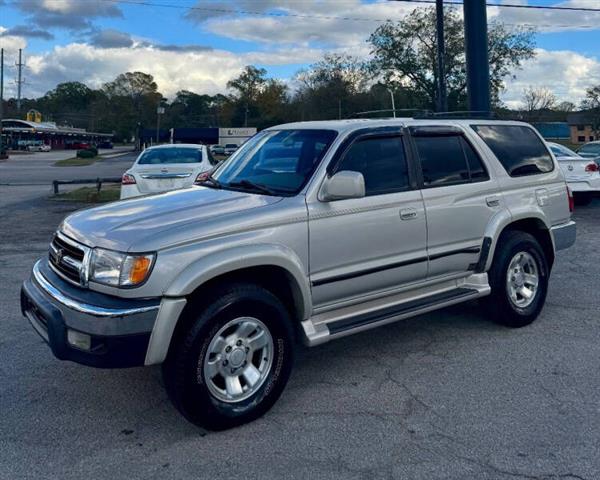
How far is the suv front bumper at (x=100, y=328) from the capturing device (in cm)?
340

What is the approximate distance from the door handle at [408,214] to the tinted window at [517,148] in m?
1.33

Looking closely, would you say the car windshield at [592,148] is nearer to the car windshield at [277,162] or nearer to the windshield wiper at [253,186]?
the car windshield at [277,162]

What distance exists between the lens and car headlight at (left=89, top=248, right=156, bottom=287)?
349 centimetres

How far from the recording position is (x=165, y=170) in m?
12.0

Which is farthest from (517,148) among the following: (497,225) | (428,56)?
(428,56)

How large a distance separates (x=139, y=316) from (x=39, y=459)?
0.95 meters

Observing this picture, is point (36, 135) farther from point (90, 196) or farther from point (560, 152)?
point (560, 152)

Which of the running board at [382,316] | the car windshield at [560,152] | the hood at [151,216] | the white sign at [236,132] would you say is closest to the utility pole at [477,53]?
the car windshield at [560,152]

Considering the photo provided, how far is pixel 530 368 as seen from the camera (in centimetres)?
467

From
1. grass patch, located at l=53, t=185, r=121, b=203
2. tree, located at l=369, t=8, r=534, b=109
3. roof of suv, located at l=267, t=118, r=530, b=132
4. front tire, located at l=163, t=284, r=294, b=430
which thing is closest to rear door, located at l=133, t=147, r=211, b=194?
grass patch, located at l=53, t=185, r=121, b=203

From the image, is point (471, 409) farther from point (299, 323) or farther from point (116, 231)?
point (116, 231)

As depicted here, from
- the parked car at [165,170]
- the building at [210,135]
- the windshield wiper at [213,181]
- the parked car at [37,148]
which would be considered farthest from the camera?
the parked car at [37,148]

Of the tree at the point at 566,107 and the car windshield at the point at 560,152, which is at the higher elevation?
the tree at the point at 566,107

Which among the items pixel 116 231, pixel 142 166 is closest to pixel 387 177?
pixel 116 231
